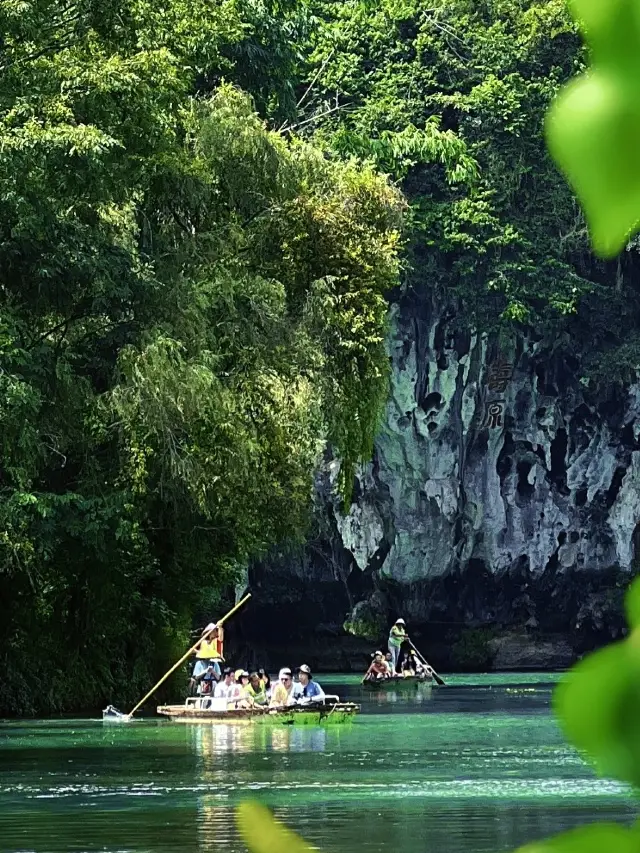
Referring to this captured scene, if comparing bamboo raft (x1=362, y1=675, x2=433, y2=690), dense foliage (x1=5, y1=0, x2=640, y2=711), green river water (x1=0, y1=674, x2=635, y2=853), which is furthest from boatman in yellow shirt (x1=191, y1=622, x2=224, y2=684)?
bamboo raft (x1=362, y1=675, x2=433, y2=690)

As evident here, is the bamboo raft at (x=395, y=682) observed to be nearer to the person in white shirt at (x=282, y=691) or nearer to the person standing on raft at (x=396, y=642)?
the person standing on raft at (x=396, y=642)

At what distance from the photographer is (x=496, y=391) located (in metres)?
47.2

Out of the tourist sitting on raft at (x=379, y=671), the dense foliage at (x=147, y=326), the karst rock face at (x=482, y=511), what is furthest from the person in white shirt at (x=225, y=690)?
the karst rock face at (x=482, y=511)

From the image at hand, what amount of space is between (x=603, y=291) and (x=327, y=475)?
8.07 metres

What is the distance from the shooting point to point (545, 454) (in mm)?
48188

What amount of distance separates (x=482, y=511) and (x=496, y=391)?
126 inches

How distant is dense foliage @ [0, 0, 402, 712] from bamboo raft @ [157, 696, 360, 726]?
2069 millimetres

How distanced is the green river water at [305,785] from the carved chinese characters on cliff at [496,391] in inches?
972

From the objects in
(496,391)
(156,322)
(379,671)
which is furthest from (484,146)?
(156,322)

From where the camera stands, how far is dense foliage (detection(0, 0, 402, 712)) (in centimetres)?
1945

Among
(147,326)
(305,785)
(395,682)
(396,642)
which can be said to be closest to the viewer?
(305,785)

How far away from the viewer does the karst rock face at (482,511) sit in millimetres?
47000

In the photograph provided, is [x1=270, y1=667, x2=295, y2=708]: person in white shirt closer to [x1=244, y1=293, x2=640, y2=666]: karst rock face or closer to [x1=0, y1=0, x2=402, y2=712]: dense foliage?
Result: [x1=0, y1=0, x2=402, y2=712]: dense foliage

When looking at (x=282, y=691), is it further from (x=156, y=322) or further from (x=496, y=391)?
(x=496, y=391)
